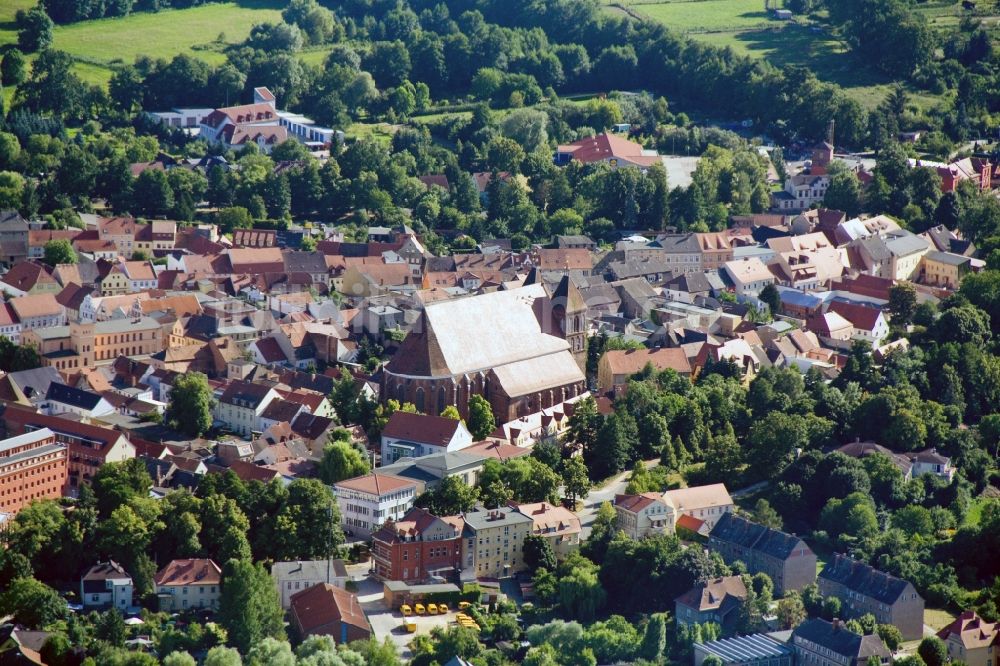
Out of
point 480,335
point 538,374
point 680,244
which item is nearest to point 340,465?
point 480,335

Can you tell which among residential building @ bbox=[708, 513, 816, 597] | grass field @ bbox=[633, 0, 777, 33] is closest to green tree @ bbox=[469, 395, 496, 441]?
residential building @ bbox=[708, 513, 816, 597]

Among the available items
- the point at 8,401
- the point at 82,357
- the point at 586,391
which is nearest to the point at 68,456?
the point at 8,401

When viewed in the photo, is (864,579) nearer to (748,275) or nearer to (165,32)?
(748,275)

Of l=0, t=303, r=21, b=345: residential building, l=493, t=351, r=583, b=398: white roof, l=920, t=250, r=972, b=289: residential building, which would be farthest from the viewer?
l=920, t=250, r=972, b=289: residential building

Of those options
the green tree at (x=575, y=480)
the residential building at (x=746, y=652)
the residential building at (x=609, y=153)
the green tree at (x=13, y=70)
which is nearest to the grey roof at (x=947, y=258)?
the residential building at (x=609, y=153)

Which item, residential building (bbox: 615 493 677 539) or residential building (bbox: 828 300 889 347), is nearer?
residential building (bbox: 615 493 677 539)

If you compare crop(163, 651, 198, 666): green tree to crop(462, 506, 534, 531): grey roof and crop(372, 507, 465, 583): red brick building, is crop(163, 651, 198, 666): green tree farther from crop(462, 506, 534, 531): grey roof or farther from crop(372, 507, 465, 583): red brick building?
crop(462, 506, 534, 531): grey roof

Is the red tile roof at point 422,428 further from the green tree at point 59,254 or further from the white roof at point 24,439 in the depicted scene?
the green tree at point 59,254

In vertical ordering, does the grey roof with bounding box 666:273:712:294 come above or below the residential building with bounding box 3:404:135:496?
below
